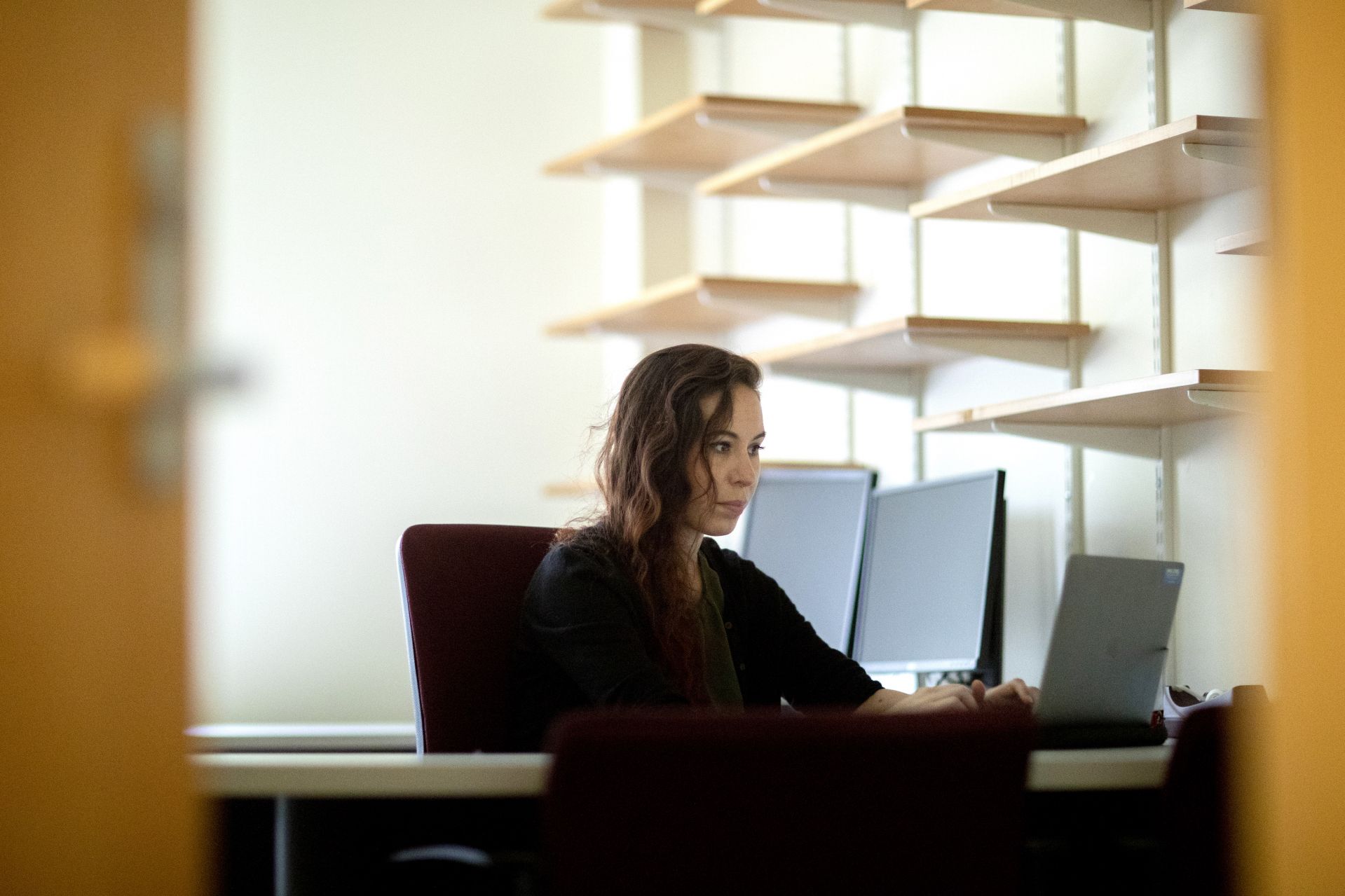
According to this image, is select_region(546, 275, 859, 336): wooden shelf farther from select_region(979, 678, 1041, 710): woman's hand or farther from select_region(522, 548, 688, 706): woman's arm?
select_region(979, 678, 1041, 710): woman's hand

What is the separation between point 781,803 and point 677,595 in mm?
972

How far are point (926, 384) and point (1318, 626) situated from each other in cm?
198

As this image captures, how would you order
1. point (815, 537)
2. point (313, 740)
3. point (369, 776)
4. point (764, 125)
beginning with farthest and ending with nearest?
1. point (764, 125)
2. point (815, 537)
3. point (313, 740)
4. point (369, 776)

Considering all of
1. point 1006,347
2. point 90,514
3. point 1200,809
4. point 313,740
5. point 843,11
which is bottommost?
point 313,740

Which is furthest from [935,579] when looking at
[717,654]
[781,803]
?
[781,803]

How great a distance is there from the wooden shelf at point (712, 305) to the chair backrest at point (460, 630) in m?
1.14

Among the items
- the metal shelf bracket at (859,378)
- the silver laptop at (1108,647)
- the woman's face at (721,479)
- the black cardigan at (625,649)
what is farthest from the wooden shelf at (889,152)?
the silver laptop at (1108,647)

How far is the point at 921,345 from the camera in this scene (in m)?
2.70

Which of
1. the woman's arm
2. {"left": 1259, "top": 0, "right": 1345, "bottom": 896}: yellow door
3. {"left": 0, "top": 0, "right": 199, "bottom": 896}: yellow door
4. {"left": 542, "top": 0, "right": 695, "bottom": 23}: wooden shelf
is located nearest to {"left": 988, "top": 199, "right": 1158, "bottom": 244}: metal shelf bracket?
the woman's arm

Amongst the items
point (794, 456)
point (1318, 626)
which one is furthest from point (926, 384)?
point (1318, 626)

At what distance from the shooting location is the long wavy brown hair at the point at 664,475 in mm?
2111

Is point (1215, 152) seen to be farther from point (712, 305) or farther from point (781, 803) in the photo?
point (712, 305)

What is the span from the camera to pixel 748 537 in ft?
10.3

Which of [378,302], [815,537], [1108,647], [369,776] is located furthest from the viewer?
[378,302]
